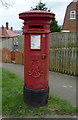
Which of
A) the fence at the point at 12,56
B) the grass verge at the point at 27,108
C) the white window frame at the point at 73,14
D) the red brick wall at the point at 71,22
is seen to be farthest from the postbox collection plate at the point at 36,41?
the white window frame at the point at 73,14

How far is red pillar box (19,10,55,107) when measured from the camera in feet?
13.5

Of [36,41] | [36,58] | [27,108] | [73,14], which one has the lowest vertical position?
[27,108]

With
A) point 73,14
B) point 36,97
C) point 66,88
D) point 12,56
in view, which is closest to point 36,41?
point 36,97

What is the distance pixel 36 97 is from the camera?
4.20m

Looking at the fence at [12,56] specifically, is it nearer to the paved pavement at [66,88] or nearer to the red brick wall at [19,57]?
the red brick wall at [19,57]

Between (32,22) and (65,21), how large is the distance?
2873 centimetres

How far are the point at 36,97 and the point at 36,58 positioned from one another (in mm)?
789

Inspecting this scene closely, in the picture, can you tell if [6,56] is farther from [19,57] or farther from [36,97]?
[36,97]

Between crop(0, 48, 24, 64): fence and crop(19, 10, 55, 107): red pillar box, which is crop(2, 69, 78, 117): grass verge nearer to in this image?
crop(19, 10, 55, 107): red pillar box

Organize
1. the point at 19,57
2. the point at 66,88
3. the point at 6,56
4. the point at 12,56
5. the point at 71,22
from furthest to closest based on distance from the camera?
1. the point at 71,22
2. the point at 6,56
3. the point at 12,56
4. the point at 19,57
5. the point at 66,88

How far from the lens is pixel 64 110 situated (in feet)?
13.3

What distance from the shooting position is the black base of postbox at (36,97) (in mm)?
4184

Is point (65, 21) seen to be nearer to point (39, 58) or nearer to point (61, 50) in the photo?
point (61, 50)

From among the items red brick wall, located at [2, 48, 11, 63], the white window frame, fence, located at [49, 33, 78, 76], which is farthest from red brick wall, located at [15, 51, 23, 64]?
the white window frame
